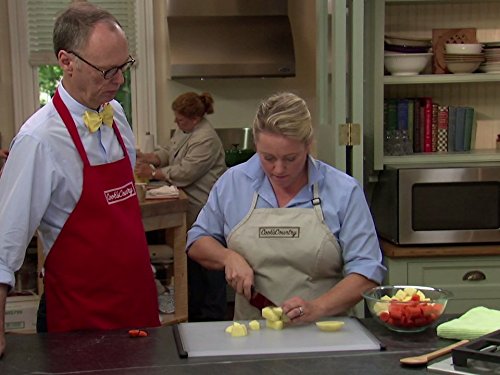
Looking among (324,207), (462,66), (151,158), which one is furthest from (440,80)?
(151,158)

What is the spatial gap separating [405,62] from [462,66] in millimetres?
295

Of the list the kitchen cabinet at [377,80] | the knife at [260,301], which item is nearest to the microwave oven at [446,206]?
the kitchen cabinet at [377,80]

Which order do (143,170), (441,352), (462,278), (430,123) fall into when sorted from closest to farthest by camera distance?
(441,352)
(462,278)
(430,123)
(143,170)

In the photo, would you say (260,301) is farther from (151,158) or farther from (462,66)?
(151,158)

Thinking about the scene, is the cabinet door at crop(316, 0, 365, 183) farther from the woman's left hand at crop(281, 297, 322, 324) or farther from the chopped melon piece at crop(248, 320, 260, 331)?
the chopped melon piece at crop(248, 320, 260, 331)

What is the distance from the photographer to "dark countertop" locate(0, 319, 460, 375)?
1727 mm

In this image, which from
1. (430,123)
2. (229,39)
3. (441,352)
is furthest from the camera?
(229,39)

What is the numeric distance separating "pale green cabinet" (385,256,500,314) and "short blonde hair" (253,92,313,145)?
5.08 ft

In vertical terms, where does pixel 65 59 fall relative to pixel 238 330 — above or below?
above

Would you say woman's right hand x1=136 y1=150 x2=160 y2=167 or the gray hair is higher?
the gray hair

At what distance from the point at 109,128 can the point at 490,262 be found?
7.03 feet

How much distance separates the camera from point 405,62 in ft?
12.6

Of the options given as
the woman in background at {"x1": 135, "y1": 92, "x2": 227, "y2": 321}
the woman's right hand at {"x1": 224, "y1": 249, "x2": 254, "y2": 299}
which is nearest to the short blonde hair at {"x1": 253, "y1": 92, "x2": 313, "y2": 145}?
the woman's right hand at {"x1": 224, "y1": 249, "x2": 254, "y2": 299}

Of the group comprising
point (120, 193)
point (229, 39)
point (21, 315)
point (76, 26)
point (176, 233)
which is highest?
point (229, 39)
